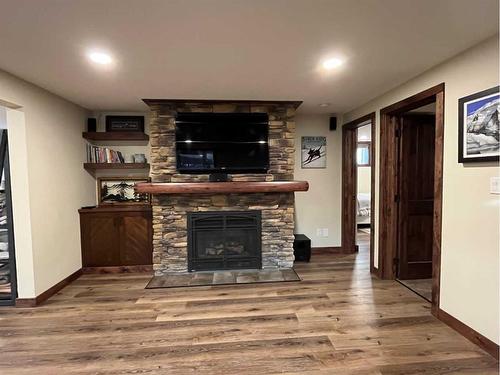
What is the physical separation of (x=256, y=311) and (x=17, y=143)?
107 inches

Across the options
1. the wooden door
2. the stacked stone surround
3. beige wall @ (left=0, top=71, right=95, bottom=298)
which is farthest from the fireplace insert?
the wooden door

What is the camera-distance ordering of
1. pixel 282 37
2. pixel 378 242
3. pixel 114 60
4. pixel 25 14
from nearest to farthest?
pixel 25 14
pixel 282 37
pixel 114 60
pixel 378 242

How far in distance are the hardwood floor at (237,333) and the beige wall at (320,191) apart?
127 centimetres

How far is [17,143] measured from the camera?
2.62 m

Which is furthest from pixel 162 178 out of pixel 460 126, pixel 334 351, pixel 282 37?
pixel 460 126

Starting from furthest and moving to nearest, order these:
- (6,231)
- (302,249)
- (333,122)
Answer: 1. (333,122)
2. (302,249)
3. (6,231)

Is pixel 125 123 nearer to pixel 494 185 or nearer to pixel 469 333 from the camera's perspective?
pixel 494 185

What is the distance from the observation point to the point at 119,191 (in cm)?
393

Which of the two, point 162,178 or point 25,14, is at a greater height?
point 25,14

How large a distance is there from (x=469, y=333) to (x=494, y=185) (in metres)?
1.14

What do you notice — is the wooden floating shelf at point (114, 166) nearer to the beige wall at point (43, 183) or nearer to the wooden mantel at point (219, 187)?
the beige wall at point (43, 183)

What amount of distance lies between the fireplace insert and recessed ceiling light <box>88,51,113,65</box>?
190 centimetres

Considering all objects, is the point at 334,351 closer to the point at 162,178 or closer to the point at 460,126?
the point at 460,126

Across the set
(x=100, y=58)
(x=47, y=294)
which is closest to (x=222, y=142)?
(x=100, y=58)
